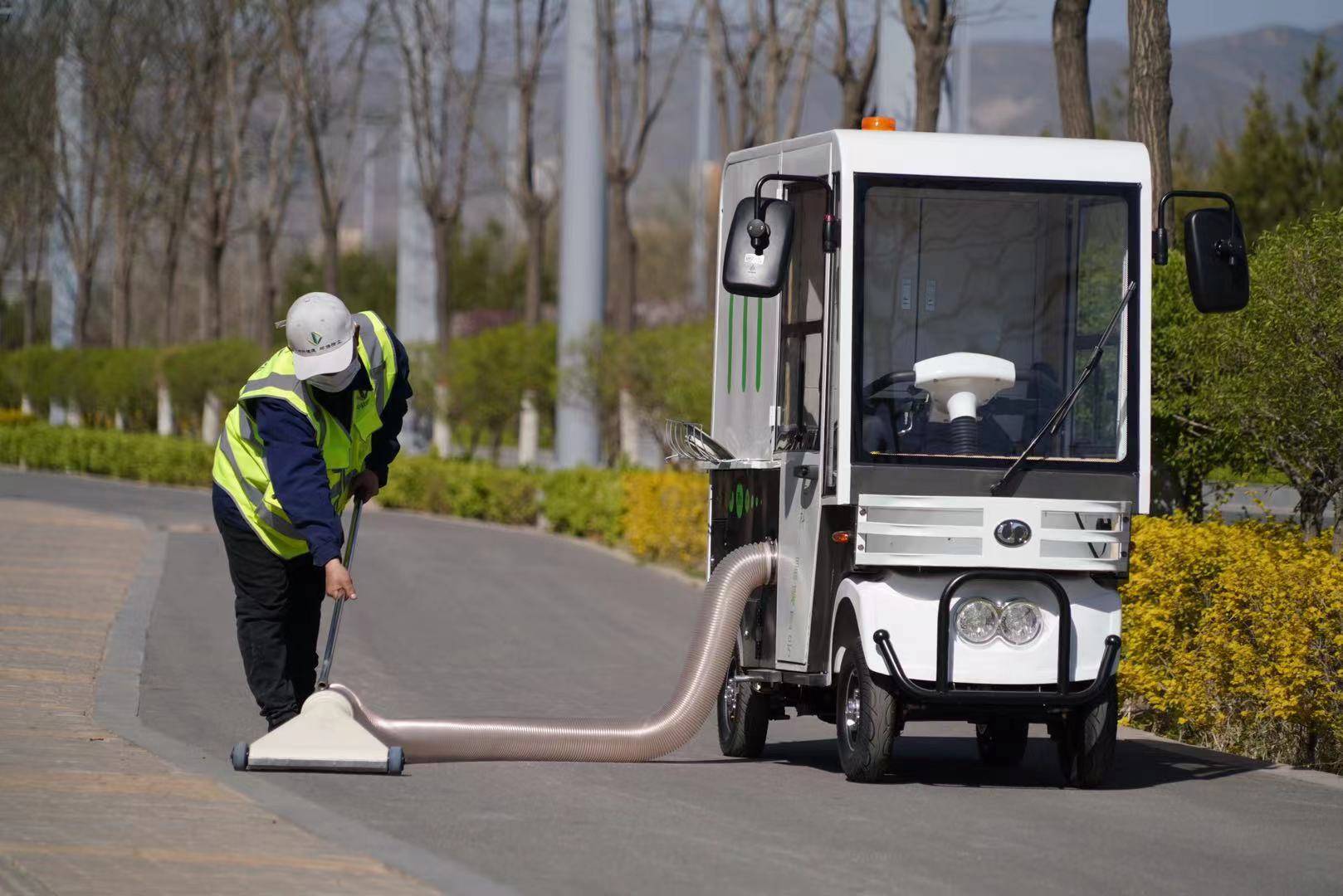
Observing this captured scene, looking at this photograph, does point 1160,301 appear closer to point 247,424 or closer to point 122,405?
point 247,424

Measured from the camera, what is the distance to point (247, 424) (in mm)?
8836

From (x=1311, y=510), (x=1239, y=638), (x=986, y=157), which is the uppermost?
(x=986, y=157)

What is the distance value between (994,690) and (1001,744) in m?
1.72

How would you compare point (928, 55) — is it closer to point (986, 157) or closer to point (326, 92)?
point (986, 157)

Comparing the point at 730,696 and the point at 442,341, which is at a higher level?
the point at 442,341

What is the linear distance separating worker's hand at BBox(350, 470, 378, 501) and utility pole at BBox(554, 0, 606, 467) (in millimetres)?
19879

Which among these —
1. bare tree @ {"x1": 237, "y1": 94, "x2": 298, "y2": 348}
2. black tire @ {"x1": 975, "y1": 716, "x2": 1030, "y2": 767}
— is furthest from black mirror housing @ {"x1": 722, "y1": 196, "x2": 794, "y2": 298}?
bare tree @ {"x1": 237, "y1": 94, "x2": 298, "y2": 348}

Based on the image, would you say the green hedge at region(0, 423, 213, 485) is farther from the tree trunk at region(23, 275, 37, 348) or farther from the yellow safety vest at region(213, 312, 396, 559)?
the yellow safety vest at region(213, 312, 396, 559)

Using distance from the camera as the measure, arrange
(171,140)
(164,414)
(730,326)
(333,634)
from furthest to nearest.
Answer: (171,140) < (164,414) < (730,326) < (333,634)

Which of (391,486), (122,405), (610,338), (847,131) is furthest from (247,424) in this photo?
(122,405)

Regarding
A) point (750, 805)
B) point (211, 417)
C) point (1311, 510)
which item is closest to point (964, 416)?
point (750, 805)

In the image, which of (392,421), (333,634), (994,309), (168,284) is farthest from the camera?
(168,284)

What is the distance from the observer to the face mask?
28.5 ft

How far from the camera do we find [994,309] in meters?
9.52
